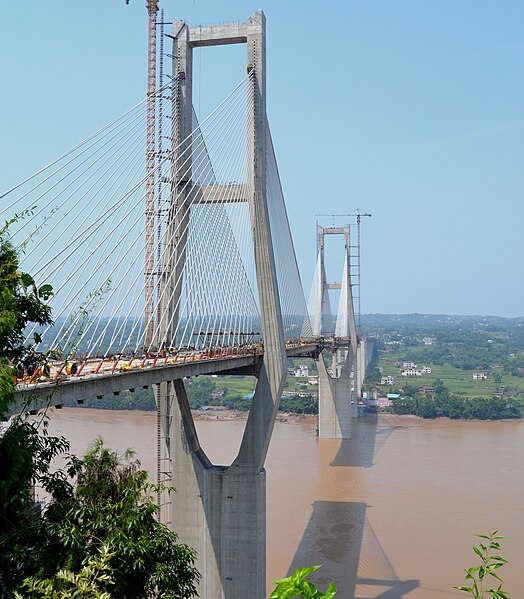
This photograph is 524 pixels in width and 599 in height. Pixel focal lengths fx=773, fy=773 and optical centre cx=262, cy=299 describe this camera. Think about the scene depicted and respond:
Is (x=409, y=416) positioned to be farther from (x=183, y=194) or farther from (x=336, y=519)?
(x=183, y=194)

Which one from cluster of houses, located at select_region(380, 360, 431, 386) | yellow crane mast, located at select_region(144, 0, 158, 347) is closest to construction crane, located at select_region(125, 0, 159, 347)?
yellow crane mast, located at select_region(144, 0, 158, 347)

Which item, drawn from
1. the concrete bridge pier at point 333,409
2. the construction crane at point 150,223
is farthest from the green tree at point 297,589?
the concrete bridge pier at point 333,409

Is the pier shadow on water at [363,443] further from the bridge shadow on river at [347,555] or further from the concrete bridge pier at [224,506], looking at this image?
the concrete bridge pier at [224,506]

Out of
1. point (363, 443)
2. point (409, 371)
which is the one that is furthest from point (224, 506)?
point (409, 371)

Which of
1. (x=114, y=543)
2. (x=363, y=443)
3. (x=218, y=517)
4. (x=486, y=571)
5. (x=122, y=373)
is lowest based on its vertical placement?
(x=363, y=443)

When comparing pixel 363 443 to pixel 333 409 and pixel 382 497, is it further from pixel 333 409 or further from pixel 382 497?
pixel 382 497

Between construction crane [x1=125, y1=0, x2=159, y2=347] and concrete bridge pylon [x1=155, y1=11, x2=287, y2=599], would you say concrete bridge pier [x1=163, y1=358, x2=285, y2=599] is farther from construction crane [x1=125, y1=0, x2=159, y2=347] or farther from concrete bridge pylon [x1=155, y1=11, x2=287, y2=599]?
construction crane [x1=125, y1=0, x2=159, y2=347]

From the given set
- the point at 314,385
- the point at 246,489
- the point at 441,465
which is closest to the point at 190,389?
the point at 314,385
